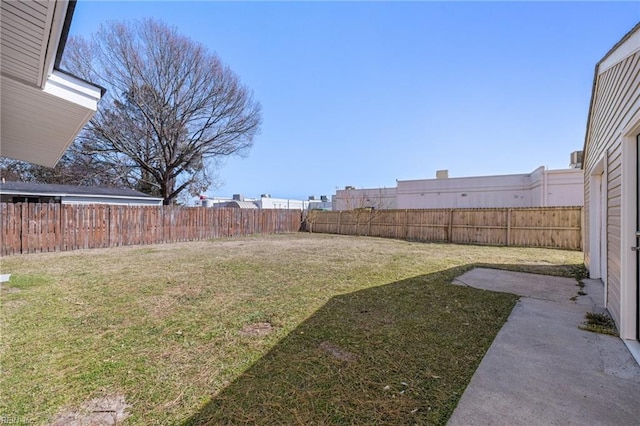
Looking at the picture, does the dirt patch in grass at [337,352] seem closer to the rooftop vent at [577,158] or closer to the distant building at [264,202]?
the rooftop vent at [577,158]

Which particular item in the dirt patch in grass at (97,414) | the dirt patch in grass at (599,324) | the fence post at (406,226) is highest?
the fence post at (406,226)

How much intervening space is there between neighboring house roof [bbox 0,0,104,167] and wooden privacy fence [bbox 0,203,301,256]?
6.42 metres

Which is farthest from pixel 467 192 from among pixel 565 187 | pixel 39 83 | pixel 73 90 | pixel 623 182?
pixel 39 83

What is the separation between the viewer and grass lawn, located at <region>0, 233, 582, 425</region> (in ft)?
6.35

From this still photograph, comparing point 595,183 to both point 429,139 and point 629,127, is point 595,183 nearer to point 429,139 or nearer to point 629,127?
point 629,127

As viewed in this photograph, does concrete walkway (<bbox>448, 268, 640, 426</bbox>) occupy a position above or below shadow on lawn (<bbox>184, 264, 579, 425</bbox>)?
above

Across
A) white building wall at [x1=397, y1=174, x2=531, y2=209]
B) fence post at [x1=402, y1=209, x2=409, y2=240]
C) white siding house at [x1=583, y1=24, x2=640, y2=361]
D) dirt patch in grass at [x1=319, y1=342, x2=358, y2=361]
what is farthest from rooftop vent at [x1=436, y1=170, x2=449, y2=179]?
dirt patch in grass at [x1=319, y1=342, x2=358, y2=361]

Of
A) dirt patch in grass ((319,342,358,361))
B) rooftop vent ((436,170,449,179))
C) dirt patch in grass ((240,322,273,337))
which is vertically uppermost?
rooftop vent ((436,170,449,179))

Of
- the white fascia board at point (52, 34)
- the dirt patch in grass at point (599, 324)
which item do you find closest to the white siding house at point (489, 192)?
the dirt patch in grass at point (599, 324)

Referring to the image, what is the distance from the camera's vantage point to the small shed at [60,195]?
1364 centimetres

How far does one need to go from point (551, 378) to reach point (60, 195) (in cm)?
1846

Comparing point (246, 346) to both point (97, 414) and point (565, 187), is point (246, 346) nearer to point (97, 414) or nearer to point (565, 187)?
point (97, 414)

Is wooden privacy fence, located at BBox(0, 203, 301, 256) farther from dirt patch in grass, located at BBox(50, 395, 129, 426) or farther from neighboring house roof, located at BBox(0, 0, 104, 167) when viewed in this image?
dirt patch in grass, located at BBox(50, 395, 129, 426)

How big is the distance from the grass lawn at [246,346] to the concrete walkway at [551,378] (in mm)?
144
